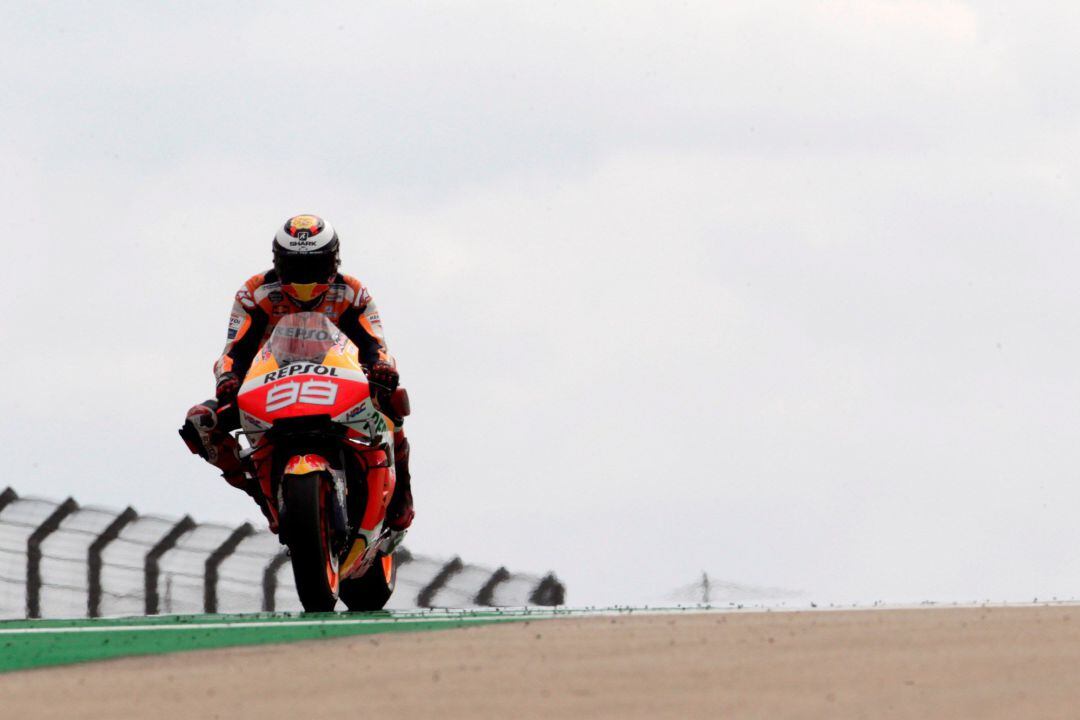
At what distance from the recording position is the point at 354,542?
12805 millimetres

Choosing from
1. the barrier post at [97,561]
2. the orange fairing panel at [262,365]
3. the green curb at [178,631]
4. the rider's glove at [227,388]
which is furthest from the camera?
the barrier post at [97,561]

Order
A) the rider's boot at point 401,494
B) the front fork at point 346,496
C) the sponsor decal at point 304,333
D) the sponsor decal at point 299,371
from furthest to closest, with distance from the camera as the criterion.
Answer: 1. the rider's boot at point 401,494
2. the sponsor decal at point 304,333
3. the sponsor decal at point 299,371
4. the front fork at point 346,496

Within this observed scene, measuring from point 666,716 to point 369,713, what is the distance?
909 millimetres

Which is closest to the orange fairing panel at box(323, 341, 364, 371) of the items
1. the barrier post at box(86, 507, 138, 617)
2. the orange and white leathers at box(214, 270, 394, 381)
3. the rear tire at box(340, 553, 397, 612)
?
the orange and white leathers at box(214, 270, 394, 381)

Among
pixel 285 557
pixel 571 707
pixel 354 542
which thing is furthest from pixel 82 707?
pixel 285 557

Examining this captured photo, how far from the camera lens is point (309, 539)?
1184cm

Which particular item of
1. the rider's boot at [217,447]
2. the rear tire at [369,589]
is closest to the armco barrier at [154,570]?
the rear tire at [369,589]

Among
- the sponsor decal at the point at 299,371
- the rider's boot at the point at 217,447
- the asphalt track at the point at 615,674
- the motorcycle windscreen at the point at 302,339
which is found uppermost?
the motorcycle windscreen at the point at 302,339

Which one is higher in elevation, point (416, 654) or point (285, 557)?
point (285, 557)

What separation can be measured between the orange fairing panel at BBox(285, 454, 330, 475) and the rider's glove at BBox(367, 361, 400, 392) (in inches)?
36.9

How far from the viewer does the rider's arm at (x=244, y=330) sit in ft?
43.5

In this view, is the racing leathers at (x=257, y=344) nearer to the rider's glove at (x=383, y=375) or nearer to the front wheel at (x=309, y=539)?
the rider's glove at (x=383, y=375)

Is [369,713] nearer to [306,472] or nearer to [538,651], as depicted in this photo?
[538,651]

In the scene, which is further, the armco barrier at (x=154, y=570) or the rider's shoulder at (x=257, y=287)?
the armco barrier at (x=154, y=570)
